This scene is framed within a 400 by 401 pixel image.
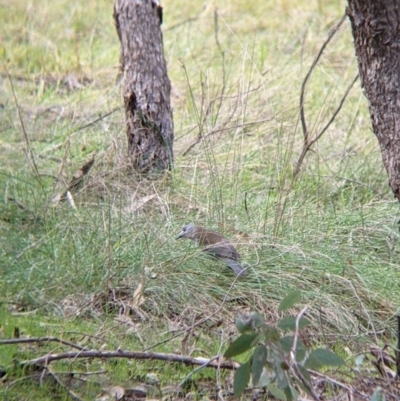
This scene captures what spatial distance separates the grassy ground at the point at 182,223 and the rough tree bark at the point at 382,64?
58 centimetres

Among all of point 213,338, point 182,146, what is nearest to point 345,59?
point 182,146

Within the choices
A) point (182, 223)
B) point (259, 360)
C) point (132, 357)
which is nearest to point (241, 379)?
point (259, 360)

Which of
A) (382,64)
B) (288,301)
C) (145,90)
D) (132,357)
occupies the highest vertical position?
(382,64)

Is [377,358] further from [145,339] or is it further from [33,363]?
[33,363]

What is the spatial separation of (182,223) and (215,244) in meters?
0.46

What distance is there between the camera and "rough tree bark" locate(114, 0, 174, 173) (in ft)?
15.7

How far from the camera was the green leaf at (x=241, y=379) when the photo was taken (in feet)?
7.51

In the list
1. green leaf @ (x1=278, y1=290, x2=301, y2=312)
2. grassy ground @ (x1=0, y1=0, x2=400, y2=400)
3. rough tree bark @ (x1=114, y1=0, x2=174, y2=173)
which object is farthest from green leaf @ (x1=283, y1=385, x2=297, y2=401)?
rough tree bark @ (x1=114, y1=0, x2=174, y2=173)

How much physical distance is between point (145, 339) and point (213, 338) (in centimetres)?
26

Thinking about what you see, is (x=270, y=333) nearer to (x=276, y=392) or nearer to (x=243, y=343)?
(x=243, y=343)

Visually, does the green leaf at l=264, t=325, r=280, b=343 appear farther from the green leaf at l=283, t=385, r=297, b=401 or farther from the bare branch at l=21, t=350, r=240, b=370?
the bare branch at l=21, t=350, r=240, b=370

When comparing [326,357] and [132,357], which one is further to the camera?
[132,357]

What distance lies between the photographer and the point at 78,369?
116 inches

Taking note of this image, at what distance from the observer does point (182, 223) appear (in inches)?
159
